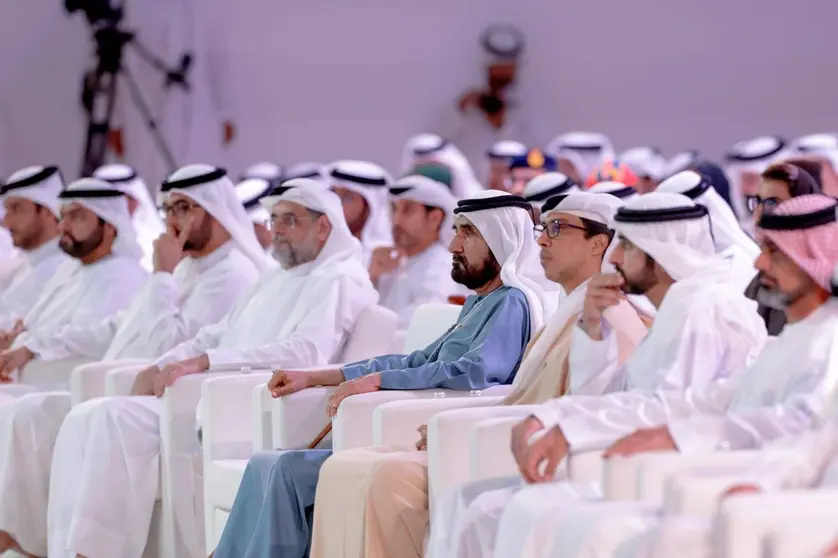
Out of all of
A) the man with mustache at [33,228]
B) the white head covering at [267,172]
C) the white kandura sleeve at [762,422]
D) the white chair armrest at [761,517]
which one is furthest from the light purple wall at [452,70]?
the white chair armrest at [761,517]

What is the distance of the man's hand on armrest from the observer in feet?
18.0

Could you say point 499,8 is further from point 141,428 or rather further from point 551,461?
point 551,461

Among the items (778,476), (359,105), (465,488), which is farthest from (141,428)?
(359,105)

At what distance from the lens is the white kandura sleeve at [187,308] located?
6965 mm

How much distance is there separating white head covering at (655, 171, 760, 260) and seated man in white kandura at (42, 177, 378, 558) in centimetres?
130

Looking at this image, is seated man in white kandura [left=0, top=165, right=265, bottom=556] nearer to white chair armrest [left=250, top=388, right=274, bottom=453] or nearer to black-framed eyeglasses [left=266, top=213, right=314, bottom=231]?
black-framed eyeglasses [left=266, top=213, right=314, bottom=231]

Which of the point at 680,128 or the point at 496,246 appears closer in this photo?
the point at 496,246

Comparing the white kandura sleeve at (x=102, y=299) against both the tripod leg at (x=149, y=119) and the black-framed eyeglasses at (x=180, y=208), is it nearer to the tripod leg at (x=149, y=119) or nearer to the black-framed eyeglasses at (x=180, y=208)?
the black-framed eyeglasses at (x=180, y=208)

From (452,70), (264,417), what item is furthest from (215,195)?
(452,70)

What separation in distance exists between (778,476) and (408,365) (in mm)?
2264

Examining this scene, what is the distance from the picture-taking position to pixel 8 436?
6.55m

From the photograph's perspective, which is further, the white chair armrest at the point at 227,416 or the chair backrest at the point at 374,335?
the chair backrest at the point at 374,335

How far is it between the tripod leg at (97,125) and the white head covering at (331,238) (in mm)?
5956

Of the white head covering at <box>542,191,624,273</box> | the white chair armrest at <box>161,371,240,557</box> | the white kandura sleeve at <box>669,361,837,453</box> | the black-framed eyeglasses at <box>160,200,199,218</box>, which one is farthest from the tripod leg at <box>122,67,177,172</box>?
the white kandura sleeve at <box>669,361,837,453</box>
